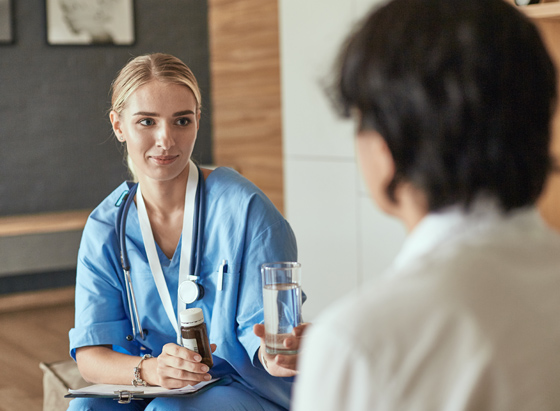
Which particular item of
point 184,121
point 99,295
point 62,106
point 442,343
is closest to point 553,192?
point 184,121

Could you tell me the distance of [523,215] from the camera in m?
0.69

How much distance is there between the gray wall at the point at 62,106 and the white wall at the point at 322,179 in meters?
1.07

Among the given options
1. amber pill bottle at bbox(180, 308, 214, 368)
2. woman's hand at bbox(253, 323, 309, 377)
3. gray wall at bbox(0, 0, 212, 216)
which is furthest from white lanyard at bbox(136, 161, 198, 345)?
gray wall at bbox(0, 0, 212, 216)

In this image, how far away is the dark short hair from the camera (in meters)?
0.63

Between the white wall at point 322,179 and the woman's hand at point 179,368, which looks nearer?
the woman's hand at point 179,368

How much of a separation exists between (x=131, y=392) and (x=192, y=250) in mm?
375

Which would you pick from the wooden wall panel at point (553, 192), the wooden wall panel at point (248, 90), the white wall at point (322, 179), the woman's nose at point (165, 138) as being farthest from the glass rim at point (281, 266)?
the wooden wall panel at point (248, 90)

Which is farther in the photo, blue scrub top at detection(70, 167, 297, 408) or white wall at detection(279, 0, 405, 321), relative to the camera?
white wall at detection(279, 0, 405, 321)

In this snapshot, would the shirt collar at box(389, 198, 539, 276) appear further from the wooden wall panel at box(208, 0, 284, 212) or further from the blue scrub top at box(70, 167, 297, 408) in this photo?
the wooden wall panel at box(208, 0, 284, 212)

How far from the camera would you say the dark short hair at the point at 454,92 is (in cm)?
63

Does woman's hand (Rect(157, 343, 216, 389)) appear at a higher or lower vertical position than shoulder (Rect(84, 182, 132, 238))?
lower

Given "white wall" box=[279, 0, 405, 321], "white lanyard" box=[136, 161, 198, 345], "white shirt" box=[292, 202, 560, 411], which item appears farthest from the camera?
"white wall" box=[279, 0, 405, 321]

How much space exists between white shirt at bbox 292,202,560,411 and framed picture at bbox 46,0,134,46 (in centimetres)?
393

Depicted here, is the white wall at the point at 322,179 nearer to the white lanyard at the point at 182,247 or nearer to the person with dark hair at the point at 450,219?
the white lanyard at the point at 182,247
